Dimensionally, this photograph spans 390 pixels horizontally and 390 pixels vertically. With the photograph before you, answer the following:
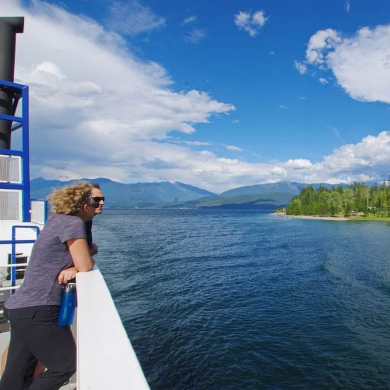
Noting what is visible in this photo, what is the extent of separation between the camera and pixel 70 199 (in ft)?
12.7

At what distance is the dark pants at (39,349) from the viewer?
11.3ft

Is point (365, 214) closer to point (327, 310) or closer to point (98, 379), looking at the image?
point (327, 310)

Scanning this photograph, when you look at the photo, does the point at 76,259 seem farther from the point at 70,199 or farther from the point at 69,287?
the point at 70,199

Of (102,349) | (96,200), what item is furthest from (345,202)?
(102,349)

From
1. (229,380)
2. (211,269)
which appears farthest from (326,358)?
(211,269)

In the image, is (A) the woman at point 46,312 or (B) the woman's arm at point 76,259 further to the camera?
(B) the woman's arm at point 76,259

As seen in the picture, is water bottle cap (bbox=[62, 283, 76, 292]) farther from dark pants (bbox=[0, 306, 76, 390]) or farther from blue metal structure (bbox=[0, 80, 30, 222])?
blue metal structure (bbox=[0, 80, 30, 222])

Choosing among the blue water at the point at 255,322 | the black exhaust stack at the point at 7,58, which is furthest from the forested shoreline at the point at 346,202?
the black exhaust stack at the point at 7,58

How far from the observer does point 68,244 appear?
143 inches

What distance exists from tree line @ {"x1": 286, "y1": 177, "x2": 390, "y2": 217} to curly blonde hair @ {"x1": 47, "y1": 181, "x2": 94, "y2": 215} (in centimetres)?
16617

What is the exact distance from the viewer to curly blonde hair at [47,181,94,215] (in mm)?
3828

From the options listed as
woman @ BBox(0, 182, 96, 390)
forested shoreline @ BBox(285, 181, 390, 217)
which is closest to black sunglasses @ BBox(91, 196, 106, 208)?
woman @ BBox(0, 182, 96, 390)

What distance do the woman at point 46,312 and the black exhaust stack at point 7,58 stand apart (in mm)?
8361

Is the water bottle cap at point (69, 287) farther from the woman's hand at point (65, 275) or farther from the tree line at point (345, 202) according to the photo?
the tree line at point (345, 202)
